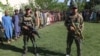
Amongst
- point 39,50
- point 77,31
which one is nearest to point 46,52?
point 39,50

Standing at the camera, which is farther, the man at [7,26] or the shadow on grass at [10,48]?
the man at [7,26]

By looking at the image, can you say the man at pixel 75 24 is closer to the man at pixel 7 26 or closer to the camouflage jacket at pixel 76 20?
the camouflage jacket at pixel 76 20

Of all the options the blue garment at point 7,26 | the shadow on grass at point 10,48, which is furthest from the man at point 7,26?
the shadow on grass at point 10,48

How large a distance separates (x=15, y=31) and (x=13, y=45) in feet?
8.43

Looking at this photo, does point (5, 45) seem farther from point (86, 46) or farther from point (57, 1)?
point (57, 1)

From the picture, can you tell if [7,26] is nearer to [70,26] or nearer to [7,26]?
[7,26]

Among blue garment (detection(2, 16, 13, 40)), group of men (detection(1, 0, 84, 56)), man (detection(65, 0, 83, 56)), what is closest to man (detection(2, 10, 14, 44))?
blue garment (detection(2, 16, 13, 40))

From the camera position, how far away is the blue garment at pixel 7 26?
57.3 ft

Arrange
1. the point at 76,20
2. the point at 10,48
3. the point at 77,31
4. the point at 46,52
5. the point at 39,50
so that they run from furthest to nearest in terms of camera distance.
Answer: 1. the point at 10,48
2. the point at 39,50
3. the point at 46,52
4. the point at 77,31
5. the point at 76,20

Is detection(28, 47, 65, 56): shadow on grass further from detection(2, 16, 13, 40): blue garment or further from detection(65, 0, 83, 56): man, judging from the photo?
detection(2, 16, 13, 40): blue garment

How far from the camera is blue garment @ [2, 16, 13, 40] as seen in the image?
57.3ft

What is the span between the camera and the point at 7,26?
1769 cm

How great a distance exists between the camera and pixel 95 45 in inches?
639

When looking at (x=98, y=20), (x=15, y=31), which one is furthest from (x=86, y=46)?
(x=98, y=20)
